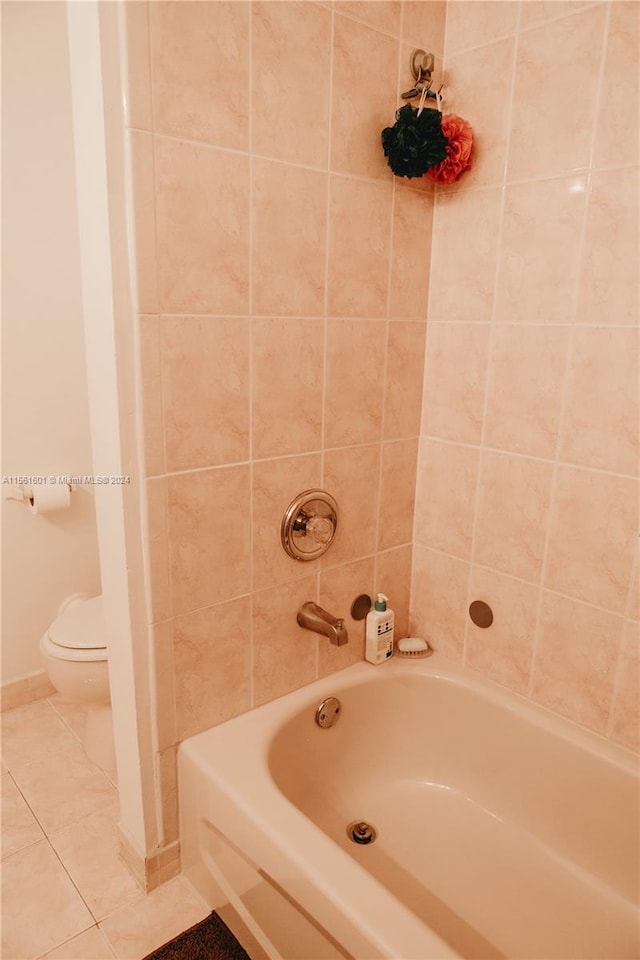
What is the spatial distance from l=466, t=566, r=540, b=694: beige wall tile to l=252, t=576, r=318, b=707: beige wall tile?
0.41 metres

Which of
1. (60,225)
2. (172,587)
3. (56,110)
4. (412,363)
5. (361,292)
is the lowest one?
(172,587)

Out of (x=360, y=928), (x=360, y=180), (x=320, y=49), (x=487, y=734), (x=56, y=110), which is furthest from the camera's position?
(x=56, y=110)

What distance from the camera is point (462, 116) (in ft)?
4.62

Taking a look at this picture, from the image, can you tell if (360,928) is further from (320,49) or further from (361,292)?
(320,49)

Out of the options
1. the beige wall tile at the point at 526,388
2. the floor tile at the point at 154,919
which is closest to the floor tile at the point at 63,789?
the floor tile at the point at 154,919

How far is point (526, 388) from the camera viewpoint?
1.38 meters

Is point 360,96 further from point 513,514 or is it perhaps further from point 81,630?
point 81,630

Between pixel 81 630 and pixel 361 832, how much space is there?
0.94 metres

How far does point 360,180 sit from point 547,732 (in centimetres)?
129

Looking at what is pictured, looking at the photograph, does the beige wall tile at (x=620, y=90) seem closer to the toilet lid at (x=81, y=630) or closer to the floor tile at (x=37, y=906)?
the toilet lid at (x=81, y=630)

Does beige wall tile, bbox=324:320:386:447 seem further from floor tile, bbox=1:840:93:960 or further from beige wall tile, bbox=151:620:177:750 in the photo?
floor tile, bbox=1:840:93:960

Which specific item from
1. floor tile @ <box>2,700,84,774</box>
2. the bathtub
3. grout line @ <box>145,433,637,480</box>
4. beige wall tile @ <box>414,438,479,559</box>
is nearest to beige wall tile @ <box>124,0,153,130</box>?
grout line @ <box>145,433,637,480</box>

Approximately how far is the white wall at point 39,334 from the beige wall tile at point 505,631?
1.39m

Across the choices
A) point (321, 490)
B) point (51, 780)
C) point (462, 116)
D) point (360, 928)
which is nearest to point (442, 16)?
point (462, 116)
